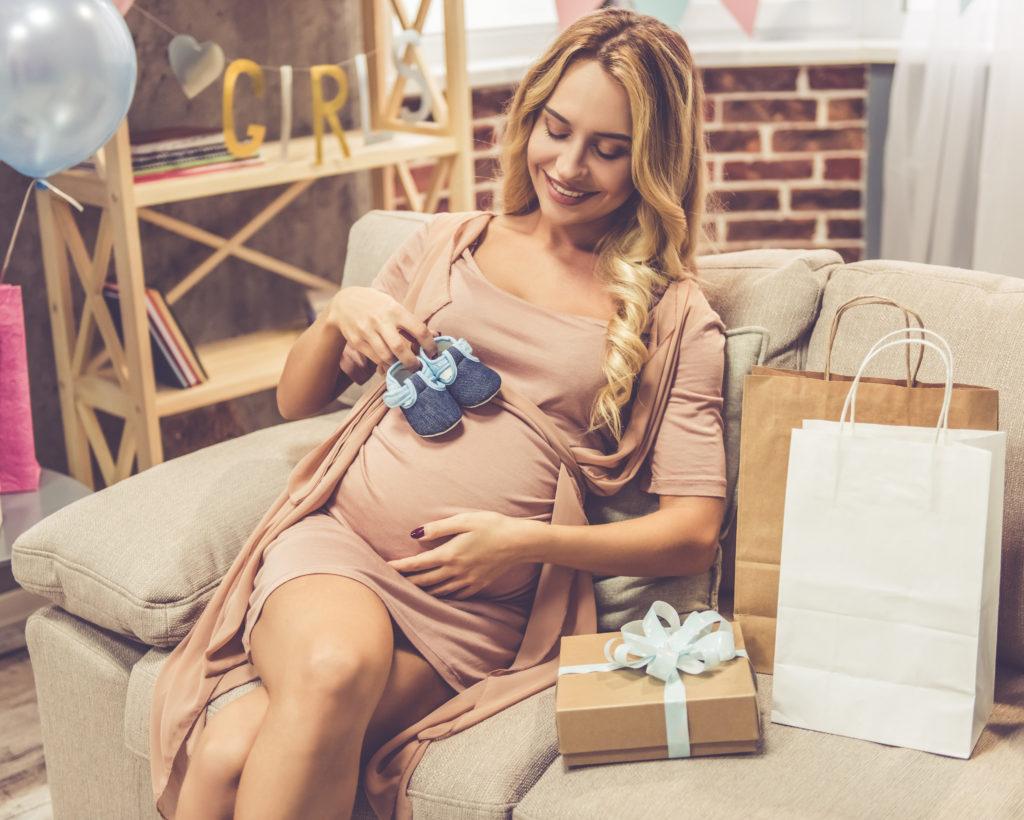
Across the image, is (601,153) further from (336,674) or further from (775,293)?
(336,674)

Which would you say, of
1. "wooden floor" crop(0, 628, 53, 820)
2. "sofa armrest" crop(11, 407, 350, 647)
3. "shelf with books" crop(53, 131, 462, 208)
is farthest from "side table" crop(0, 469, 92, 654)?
"shelf with books" crop(53, 131, 462, 208)

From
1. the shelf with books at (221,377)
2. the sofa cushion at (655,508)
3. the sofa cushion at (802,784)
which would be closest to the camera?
the sofa cushion at (802,784)

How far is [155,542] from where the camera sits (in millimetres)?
1740

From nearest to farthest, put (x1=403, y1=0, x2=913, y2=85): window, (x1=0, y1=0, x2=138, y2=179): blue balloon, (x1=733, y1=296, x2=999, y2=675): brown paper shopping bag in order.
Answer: (x1=733, y1=296, x2=999, y2=675): brown paper shopping bag < (x1=0, y1=0, x2=138, y2=179): blue balloon < (x1=403, y1=0, x2=913, y2=85): window

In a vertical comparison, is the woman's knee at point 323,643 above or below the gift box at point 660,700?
above

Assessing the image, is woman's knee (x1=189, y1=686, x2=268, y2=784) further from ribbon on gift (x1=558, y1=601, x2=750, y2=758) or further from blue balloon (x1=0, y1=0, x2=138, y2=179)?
blue balloon (x1=0, y1=0, x2=138, y2=179)

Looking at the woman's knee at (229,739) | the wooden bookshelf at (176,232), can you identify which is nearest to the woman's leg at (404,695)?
the woman's knee at (229,739)

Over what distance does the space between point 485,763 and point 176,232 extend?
1856 mm

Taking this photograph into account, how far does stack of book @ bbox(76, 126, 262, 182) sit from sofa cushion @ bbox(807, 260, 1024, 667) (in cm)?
141

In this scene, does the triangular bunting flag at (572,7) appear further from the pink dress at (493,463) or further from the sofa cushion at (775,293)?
the pink dress at (493,463)

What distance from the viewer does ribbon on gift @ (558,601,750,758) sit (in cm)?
142

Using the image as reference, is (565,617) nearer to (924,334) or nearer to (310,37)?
(924,334)

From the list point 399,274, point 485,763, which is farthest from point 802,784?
point 399,274

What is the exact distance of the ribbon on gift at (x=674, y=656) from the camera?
1.42 meters
